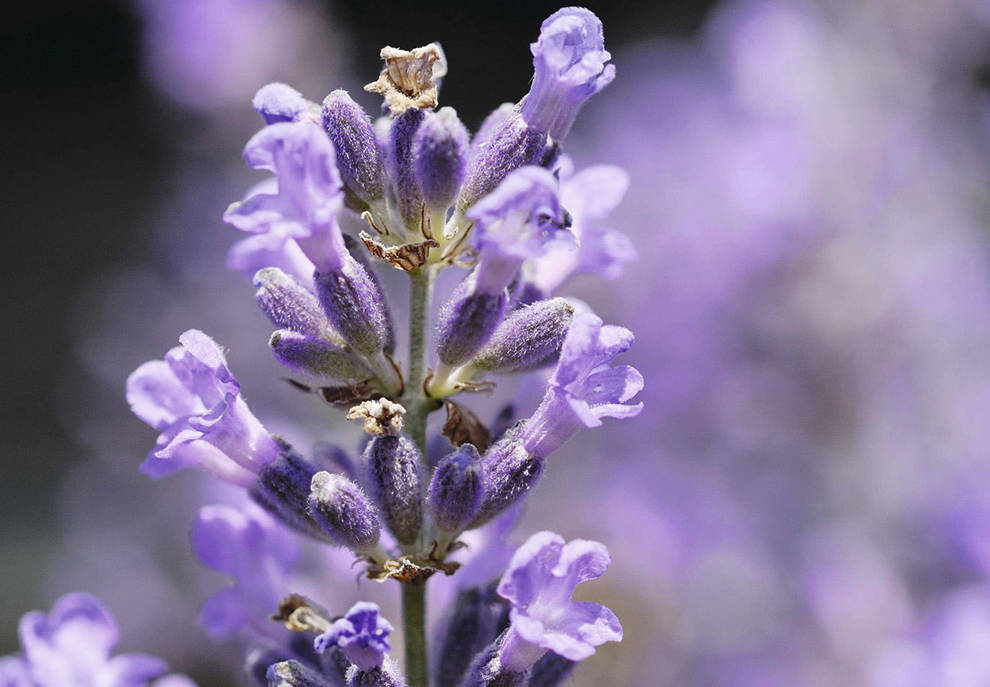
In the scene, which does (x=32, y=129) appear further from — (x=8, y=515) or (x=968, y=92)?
(x=968, y=92)

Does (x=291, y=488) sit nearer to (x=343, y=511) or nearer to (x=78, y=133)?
(x=343, y=511)

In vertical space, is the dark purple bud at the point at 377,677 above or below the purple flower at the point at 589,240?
below

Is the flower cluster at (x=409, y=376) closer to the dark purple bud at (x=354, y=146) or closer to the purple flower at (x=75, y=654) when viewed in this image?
the dark purple bud at (x=354, y=146)

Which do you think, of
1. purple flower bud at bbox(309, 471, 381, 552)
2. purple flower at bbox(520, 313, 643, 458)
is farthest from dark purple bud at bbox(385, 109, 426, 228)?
purple flower bud at bbox(309, 471, 381, 552)

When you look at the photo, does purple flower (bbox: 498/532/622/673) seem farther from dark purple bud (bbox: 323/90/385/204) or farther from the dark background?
the dark background

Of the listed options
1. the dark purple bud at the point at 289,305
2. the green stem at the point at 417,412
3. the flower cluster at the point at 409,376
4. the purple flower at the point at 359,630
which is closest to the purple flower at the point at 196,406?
the flower cluster at the point at 409,376

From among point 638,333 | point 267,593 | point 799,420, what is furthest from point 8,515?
point 267,593
